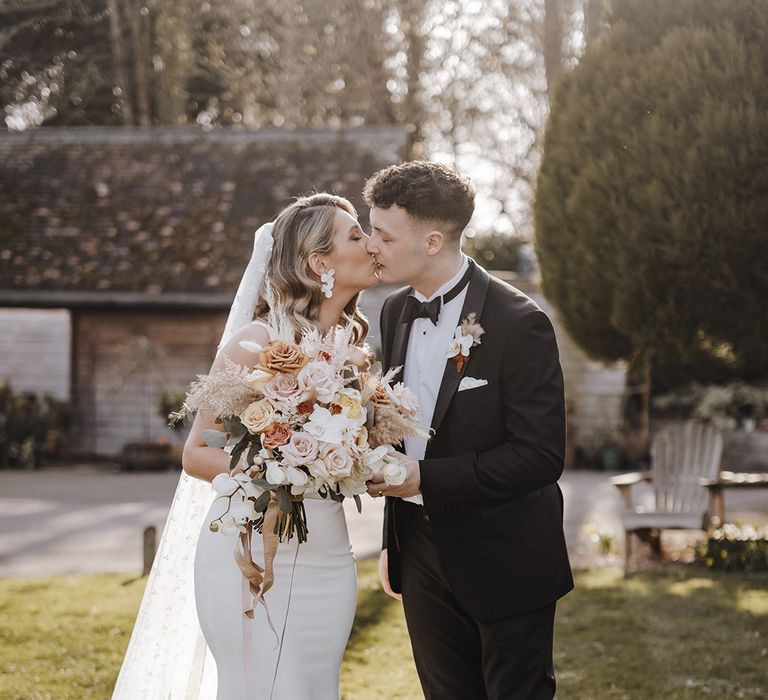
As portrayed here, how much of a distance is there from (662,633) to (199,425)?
419 centimetres

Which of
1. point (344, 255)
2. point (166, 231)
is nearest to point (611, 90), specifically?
point (344, 255)

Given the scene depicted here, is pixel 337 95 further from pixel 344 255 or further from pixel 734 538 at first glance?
pixel 344 255

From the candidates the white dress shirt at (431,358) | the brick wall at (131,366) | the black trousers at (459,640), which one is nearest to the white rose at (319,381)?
the white dress shirt at (431,358)

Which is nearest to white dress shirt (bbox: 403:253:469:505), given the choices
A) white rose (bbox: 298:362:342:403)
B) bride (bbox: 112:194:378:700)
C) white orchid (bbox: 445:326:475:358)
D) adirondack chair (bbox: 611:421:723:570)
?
white orchid (bbox: 445:326:475:358)

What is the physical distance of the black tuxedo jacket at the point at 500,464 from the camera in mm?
3189

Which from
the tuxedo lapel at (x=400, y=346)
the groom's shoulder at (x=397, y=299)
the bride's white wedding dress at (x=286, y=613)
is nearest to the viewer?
the bride's white wedding dress at (x=286, y=613)

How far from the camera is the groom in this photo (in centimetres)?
321

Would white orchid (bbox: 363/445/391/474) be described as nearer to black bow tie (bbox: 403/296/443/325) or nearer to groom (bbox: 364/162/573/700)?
groom (bbox: 364/162/573/700)

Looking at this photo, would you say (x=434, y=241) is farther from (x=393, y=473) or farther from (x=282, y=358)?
(x=393, y=473)

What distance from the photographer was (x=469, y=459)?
3193 millimetres

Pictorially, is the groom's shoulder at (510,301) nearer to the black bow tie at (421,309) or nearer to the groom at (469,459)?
the groom at (469,459)

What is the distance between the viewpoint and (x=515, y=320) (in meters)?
3.26

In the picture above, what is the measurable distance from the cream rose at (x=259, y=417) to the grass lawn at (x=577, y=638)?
119 inches

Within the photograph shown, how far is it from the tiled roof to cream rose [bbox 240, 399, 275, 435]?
11412mm
